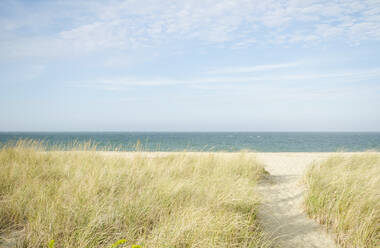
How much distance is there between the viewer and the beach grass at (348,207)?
3.23 m

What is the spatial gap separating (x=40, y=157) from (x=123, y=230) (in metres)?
A: 5.13

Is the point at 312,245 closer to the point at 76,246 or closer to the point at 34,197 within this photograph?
the point at 76,246

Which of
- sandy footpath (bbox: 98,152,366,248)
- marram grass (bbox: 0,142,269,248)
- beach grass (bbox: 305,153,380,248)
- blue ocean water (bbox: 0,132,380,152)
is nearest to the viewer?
marram grass (bbox: 0,142,269,248)

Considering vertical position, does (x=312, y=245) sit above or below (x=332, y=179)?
below

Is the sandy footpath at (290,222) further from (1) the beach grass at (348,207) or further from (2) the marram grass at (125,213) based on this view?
(2) the marram grass at (125,213)

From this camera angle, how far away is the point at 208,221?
284 cm

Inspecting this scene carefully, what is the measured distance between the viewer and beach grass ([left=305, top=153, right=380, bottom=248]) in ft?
10.6

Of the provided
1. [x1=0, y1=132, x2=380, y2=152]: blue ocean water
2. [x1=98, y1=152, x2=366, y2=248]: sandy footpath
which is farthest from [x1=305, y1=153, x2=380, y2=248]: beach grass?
→ [x1=0, y1=132, x2=380, y2=152]: blue ocean water

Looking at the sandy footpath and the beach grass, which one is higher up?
the beach grass

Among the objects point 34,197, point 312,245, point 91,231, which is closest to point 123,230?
point 91,231

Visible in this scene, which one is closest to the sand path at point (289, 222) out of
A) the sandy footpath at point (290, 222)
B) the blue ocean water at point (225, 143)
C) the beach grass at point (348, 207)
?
the sandy footpath at point (290, 222)

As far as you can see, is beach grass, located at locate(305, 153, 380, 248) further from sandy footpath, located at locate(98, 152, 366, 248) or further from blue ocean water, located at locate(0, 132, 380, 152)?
blue ocean water, located at locate(0, 132, 380, 152)

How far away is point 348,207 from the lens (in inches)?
150

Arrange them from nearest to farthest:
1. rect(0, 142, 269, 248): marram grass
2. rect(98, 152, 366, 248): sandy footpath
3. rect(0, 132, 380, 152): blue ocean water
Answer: rect(0, 142, 269, 248): marram grass → rect(98, 152, 366, 248): sandy footpath → rect(0, 132, 380, 152): blue ocean water
